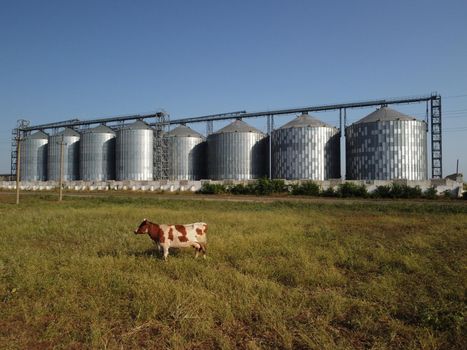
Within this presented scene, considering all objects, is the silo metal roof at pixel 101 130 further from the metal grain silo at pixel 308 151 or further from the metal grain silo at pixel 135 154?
the metal grain silo at pixel 308 151

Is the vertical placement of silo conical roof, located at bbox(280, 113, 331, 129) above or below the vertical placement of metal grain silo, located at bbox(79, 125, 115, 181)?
above

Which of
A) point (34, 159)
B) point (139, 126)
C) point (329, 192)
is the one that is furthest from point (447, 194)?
point (34, 159)

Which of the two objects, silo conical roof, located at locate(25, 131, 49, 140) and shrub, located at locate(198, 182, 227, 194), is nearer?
shrub, located at locate(198, 182, 227, 194)

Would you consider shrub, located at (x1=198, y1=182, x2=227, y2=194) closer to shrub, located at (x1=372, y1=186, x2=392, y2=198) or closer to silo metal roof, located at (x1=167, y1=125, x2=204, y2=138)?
shrub, located at (x1=372, y1=186, x2=392, y2=198)

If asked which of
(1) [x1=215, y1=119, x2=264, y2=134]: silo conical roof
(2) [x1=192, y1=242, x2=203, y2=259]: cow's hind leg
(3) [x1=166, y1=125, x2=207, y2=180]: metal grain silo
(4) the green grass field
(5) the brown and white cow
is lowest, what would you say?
(4) the green grass field

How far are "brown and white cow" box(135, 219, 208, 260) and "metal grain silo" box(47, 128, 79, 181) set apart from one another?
7350 cm

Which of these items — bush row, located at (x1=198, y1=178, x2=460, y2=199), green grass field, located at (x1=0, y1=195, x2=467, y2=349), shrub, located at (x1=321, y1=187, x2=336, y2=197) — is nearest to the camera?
green grass field, located at (x1=0, y1=195, x2=467, y2=349)

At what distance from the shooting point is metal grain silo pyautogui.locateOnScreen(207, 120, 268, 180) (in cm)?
6488

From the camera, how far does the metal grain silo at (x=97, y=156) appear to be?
7219cm

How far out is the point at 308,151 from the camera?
58969 mm

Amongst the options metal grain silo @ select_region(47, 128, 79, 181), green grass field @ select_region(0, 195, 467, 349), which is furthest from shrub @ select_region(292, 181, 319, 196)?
metal grain silo @ select_region(47, 128, 79, 181)

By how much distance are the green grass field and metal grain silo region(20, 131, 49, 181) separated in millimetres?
79970

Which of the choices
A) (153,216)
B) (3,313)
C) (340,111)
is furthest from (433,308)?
(340,111)

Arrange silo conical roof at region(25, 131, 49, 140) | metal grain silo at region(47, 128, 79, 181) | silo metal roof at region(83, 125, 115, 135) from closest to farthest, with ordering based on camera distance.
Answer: silo metal roof at region(83, 125, 115, 135) → metal grain silo at region(47, 128, 79, 181) → silo conical roof at region(25, 131, 49, 140)
